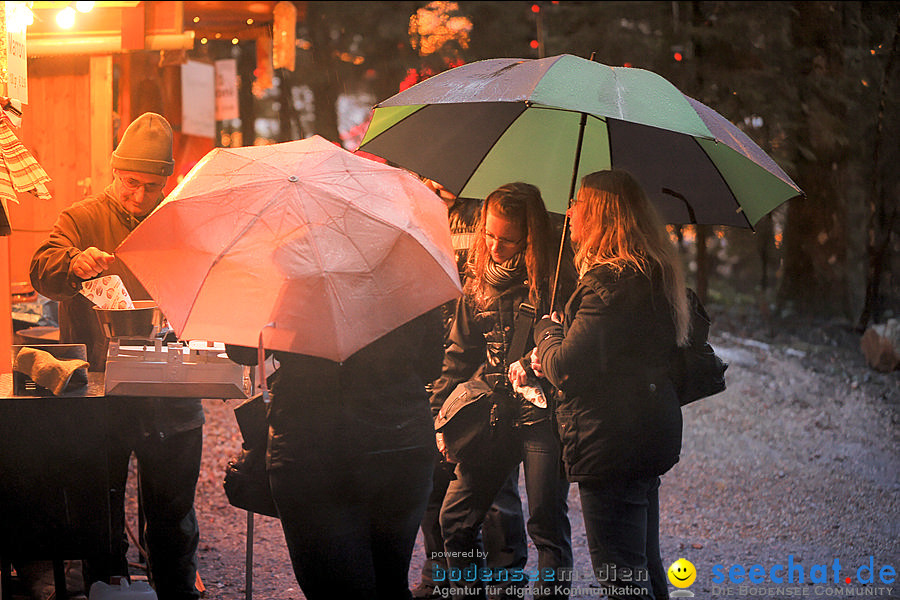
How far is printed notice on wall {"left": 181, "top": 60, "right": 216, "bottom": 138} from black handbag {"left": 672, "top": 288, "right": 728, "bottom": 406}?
734 centimetres

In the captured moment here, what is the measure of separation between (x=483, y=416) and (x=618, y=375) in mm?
728

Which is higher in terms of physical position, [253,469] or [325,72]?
[325,72]

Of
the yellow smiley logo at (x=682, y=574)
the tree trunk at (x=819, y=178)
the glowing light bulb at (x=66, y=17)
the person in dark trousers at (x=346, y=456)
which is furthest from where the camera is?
the tree trunk at (x=819, y=178)

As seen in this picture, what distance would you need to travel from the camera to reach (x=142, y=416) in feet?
12.3

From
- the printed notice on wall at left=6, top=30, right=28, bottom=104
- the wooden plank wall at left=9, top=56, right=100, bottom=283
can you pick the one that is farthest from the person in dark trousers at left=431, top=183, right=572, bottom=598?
the wooden plank wall at left=9, top=56, right=100, bottom=283

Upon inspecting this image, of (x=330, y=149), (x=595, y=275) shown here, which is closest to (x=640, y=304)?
(x=595, y=275)

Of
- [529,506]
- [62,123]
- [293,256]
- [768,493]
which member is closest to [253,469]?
[293,256]

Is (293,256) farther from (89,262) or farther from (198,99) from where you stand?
(198,99)

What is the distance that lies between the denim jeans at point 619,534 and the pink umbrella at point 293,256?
1.09 m

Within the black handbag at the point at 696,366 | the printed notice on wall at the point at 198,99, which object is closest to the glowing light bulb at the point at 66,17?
the printed notice on wall at the point at 198,99

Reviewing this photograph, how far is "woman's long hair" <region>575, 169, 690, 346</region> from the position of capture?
3.17 meters

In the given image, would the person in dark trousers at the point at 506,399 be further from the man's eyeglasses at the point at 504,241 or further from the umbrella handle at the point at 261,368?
the umbrella handle at the point at 261,368

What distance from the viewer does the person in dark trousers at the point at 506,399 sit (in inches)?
146

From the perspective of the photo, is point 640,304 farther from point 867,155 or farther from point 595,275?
point 867,155
